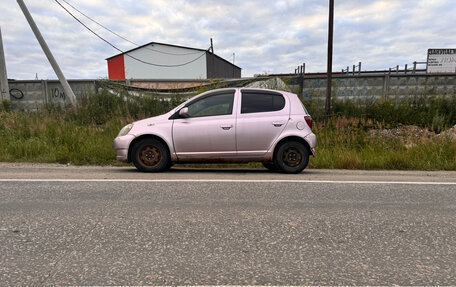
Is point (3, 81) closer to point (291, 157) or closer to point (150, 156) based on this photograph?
point (150, 156)

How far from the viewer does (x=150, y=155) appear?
5871 mm

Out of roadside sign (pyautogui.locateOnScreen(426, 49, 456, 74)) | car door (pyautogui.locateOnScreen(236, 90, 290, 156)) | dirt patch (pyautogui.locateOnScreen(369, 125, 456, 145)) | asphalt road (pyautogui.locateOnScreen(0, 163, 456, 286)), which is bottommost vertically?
asphalt road (pyautogui.locateOnScreen(0, 163, 456, 286))

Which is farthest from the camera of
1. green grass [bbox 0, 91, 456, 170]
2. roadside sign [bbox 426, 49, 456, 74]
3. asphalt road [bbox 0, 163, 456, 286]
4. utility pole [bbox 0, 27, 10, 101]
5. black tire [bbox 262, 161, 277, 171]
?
roadside sign [bbox 426, 49, 456, 74]

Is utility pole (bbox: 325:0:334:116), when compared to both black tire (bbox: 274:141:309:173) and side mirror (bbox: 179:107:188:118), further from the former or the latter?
side mirror (bbox: 179:107:188:118)

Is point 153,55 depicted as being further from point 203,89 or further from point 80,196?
point 80,196

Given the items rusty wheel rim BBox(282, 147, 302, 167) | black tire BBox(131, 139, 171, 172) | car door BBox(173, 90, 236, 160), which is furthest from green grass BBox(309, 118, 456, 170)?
black tire BBox(131, 139, 171, 172)

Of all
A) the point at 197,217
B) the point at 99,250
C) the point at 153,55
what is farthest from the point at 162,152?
the point at 153,55

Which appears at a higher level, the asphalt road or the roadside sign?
the roadside sign

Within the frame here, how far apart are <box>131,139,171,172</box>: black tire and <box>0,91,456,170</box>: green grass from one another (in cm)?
155

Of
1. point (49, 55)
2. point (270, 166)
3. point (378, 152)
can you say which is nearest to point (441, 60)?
point (378, 152)

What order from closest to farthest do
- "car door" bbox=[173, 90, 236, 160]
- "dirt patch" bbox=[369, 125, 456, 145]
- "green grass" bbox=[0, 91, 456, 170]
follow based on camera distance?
"car door" bbox=[173, 90, 236, 160]
"green grass" bbox=[0, 91, 456, 170]
"dirt patch" bbox=[369, 125, 456, 145]

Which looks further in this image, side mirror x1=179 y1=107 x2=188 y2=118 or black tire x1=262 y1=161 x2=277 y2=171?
black tire x1=262 y1=161 x2=277 y2=171

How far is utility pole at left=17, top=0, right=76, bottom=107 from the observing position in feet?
37.6

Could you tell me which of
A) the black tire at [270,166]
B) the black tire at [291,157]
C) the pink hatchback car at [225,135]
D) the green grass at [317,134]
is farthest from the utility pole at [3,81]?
the black tire at [291,157]
